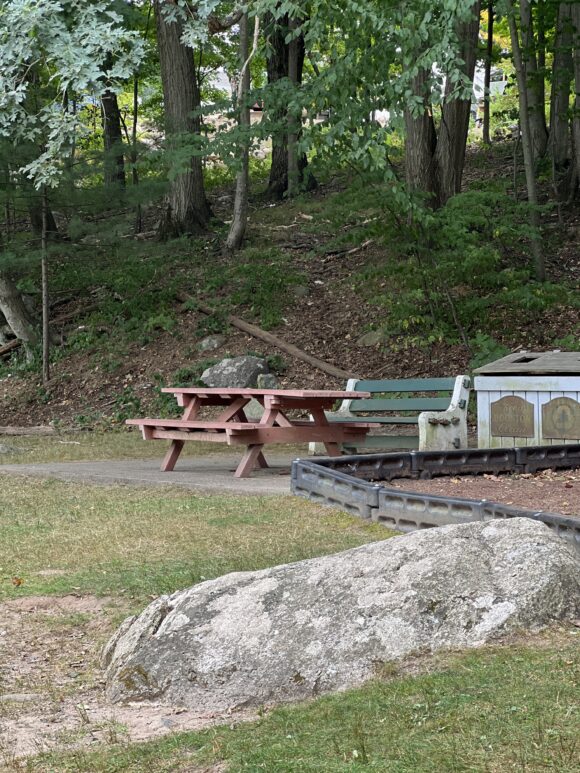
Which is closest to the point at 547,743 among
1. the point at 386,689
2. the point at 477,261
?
the point at 386,689

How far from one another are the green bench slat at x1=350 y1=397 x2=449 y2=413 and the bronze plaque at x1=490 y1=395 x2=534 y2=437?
22.0 inches

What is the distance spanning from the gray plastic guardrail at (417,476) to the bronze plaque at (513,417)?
30.2 inches

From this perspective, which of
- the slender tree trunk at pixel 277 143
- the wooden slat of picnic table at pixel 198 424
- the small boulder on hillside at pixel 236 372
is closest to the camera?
the wooden slat of picnic table at pixel 198 424

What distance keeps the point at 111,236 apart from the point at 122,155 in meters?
1.41

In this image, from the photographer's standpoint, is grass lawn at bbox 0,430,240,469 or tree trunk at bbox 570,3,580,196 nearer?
grass lawn at bbox 0,430,240,469

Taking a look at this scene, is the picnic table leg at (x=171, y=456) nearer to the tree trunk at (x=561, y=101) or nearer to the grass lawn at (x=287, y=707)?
the grass lawn at (x=287, y=707)

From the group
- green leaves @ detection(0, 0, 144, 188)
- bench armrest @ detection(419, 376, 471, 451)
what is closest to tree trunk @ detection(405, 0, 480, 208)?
bench armrest @ detection(419, 376, 471, 451)

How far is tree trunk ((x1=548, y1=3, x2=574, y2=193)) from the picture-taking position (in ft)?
64.9

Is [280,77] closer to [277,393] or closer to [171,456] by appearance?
[171,456]

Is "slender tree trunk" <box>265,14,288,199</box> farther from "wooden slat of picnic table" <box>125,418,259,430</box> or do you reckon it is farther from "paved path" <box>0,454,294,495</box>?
"wooden slat of picnic table" <box>125,418,259,430</box>

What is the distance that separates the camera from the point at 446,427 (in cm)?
1023

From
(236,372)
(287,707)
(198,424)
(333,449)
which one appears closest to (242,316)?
(236,372)

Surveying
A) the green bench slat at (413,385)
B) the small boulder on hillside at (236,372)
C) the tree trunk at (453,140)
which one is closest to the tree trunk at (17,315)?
the small boulder on hillside at (236,372)

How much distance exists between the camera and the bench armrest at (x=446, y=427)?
10172 mm
